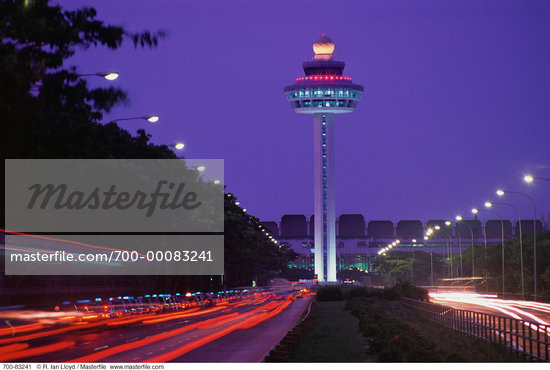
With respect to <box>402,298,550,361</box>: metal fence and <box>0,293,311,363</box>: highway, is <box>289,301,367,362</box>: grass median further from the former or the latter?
<box>402,298,550,361</box>: metal fence

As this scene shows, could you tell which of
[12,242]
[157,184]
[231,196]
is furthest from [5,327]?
[231,196]

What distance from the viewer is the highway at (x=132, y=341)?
26109 millimetres

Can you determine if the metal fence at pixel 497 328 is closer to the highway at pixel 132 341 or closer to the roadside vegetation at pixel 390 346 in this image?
the roadside vegetation at pixel 390 346

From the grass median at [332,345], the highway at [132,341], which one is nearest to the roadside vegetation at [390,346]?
the grass median at [332,345]

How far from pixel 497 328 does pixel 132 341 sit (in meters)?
13.5

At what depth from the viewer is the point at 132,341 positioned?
32.7 meters

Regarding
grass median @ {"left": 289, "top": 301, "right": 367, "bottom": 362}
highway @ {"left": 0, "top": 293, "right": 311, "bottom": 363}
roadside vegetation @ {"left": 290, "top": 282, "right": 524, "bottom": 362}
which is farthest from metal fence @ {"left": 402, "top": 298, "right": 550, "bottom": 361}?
highway @ {"left": 0, "top": 293, "right": 311, "bottom": 363}

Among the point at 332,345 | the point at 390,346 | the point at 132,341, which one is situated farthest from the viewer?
the point at 132,341

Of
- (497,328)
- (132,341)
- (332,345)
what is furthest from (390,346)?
(132,341)

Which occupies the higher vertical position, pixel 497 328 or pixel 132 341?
pixel 497 328

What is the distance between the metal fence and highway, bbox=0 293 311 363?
780 cm

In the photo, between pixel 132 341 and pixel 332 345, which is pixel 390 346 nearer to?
pixel 332 345

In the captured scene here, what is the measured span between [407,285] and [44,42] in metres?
66.2

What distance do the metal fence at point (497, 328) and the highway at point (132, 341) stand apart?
7802mm
